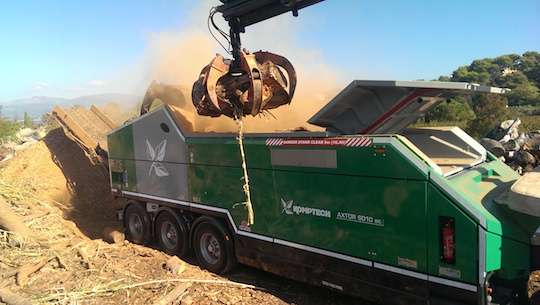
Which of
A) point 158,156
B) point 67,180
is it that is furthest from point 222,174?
point 67,180

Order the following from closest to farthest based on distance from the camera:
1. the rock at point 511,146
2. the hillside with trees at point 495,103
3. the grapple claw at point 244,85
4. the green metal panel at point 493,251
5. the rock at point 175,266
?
1. the green metal panel at point 493,251
2. the grapple claw at point 244,85
3. the rock at point 175,266
4. the rock at point 511,146
5. the hillside with trees at point 495,103

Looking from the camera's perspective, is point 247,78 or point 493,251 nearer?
point 493,251

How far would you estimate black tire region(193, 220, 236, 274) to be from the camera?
19.0ft

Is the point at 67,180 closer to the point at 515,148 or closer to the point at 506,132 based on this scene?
the point at 515,148

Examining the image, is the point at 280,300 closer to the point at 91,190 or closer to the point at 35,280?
the point at 35,280

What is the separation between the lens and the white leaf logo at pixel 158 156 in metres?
6.83

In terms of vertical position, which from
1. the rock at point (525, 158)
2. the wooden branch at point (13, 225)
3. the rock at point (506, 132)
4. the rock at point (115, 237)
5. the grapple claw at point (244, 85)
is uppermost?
the grapple claw at point (244, 85)

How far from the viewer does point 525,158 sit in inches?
360

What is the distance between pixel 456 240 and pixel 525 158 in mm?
7462

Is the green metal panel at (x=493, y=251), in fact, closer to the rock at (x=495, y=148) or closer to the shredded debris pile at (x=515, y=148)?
the shredded debris pile at (x=515, y=148)

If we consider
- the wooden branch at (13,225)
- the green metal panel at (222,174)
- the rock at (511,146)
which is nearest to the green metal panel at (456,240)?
the green metal panel at (222,174)

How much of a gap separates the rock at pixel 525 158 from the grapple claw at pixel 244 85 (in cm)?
711

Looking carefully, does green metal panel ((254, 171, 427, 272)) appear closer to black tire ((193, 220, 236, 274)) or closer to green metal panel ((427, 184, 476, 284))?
green metal panel ((427, 184, 476, 284))

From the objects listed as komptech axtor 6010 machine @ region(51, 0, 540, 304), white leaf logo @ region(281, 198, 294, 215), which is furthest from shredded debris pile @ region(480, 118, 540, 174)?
white leaf logo @ region(281, 198, 294, 215)
